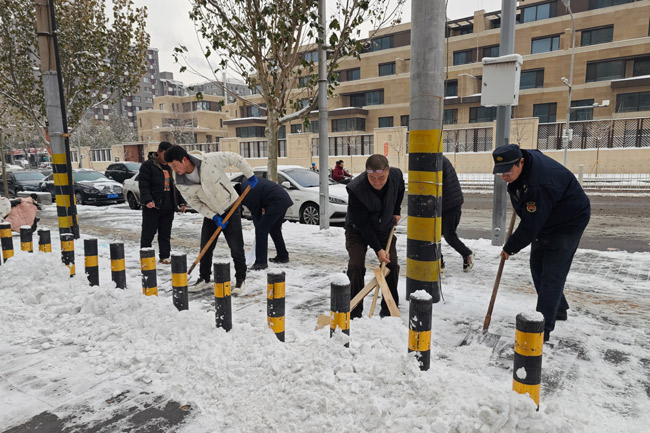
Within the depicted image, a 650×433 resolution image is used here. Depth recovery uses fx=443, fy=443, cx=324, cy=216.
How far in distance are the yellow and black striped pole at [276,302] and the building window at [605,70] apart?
40.7 meters

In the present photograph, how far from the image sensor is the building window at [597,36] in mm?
35562

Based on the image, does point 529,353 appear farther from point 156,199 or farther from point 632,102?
point 632,102

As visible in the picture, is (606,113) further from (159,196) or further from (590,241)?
(159,196)

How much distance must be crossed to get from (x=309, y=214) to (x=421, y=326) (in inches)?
316

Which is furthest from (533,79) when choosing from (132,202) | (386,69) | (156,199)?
(156,199)

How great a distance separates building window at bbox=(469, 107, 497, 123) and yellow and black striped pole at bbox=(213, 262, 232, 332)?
39.4 meters

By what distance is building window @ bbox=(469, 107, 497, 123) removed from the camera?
39.3 metres

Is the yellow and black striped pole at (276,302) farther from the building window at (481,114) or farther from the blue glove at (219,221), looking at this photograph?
the building window at (481,114)

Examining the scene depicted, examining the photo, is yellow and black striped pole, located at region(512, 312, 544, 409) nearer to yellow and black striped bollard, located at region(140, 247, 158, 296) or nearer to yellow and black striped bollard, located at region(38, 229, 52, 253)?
yellow and black striped bollard, located at region(140, 247, 158, 296)

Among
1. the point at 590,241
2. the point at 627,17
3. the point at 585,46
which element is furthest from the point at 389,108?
the point at 590,241

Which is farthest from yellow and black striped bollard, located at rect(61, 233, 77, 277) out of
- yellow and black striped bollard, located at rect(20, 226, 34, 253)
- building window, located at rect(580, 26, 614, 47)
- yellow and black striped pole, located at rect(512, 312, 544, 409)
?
building window, located at rect(580, 26, 614, 47)

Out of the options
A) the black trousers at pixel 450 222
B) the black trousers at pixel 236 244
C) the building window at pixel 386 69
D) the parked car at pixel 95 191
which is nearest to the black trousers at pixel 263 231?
the black trousers at pixel 236 244

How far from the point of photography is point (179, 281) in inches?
170

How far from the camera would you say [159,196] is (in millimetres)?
6988
